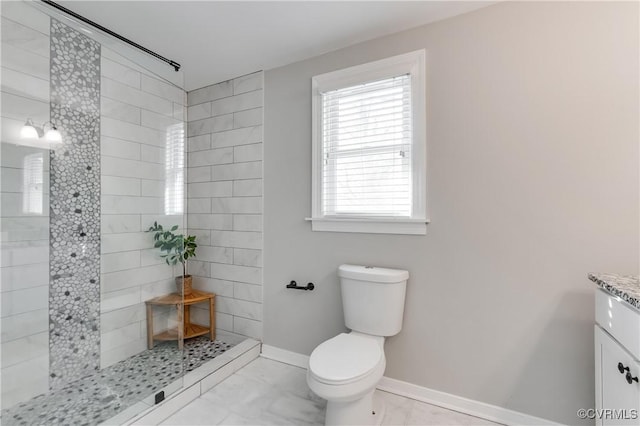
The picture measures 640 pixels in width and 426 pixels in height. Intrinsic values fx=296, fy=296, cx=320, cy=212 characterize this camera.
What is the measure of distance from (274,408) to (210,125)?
225 cm

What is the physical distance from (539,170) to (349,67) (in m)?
1.31

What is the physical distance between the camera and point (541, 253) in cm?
154

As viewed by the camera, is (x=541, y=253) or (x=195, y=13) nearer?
(x=541, y=253)

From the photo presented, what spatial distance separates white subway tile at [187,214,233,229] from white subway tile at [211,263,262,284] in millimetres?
344

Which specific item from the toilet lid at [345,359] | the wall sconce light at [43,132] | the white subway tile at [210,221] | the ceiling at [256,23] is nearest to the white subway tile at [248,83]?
the ceiling at [256,23]

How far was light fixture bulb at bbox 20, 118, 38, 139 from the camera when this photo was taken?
60.0 inches

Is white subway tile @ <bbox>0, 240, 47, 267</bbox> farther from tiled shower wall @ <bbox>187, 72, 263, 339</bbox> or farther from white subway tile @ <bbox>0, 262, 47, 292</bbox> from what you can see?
tiled shower wall @ <bbox>187, 72, 263, 339</bbox>

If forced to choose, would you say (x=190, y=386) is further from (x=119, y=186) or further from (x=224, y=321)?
(x=119, y=186)

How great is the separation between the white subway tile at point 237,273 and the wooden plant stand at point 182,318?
20 cm

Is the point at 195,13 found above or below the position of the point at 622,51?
above

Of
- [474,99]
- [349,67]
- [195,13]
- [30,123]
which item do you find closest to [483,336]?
[474,99]

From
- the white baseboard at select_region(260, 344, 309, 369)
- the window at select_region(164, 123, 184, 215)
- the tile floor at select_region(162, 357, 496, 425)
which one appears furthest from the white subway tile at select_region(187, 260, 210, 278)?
the tile floor at select_region(162, 357, 496, 425)

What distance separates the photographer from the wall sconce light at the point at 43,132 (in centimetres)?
154

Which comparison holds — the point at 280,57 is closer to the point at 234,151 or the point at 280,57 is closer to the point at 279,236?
the point at 234,151
